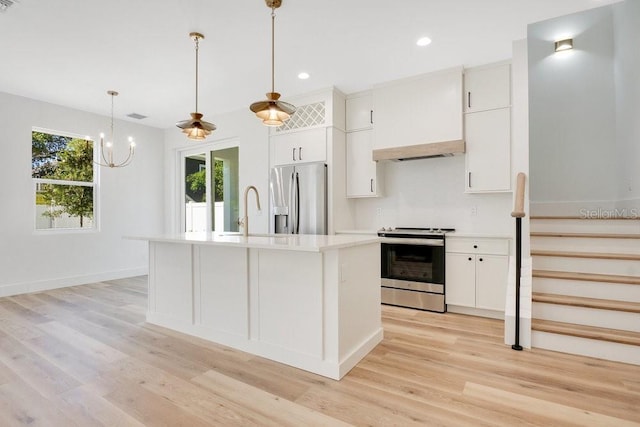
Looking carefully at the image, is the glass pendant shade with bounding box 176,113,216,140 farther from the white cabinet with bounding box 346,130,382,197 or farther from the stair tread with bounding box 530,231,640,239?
the stair tread with bounding box 530,231,640,239

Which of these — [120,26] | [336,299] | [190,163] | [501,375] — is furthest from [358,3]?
[190,163]

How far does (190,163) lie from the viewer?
6.36 m

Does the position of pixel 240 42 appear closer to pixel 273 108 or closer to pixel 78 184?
pixel 273 108

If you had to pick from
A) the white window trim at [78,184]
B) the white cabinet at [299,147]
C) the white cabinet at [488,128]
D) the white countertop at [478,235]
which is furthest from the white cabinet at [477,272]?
the white window trim at [78,184]

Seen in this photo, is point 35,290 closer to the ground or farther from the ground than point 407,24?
closer to the ground

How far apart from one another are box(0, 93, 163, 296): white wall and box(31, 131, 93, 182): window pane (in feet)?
0.48

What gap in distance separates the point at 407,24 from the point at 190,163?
4.85m

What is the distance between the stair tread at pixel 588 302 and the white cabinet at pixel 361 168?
85.6 inches

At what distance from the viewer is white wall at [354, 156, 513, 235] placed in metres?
3.88

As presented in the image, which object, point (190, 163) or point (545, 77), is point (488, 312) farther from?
point (190, 163)

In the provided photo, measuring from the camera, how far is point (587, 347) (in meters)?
2.48

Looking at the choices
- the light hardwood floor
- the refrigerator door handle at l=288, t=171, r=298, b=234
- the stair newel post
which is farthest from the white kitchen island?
the refrigerator door handle at l=288, t=171, r=298, b=234

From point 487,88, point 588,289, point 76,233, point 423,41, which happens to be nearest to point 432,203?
point 487,88

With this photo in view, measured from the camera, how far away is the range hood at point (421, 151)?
3699 mm
